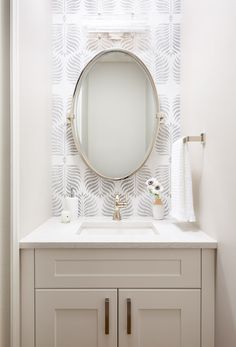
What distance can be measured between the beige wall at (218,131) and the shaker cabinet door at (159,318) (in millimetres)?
106

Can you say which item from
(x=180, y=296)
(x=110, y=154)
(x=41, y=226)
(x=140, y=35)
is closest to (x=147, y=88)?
(x=140, y=35)

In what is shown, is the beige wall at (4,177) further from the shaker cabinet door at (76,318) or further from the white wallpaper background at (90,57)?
the white wallpaper background at (90,57)

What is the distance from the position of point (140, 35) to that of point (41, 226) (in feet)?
4.04

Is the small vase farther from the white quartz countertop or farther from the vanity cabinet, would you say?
the vanity cabinet

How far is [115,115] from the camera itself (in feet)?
5.89

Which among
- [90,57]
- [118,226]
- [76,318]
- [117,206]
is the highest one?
[90,57]

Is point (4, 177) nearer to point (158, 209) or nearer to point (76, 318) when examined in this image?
point (76, 318)

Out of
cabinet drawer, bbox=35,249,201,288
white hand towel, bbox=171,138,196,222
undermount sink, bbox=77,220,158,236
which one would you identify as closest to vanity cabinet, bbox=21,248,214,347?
cabinet drawer, bbox=35,249,201,288

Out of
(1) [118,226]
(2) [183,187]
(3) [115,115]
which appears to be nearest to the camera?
(2) [183,187]

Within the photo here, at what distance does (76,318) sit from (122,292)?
22cm

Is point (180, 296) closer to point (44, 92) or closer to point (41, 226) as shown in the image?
point (41, 226)

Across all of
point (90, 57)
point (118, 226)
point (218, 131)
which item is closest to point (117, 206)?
point (118, 226)

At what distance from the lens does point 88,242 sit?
1241 mm

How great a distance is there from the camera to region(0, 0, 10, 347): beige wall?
1.15 metres
